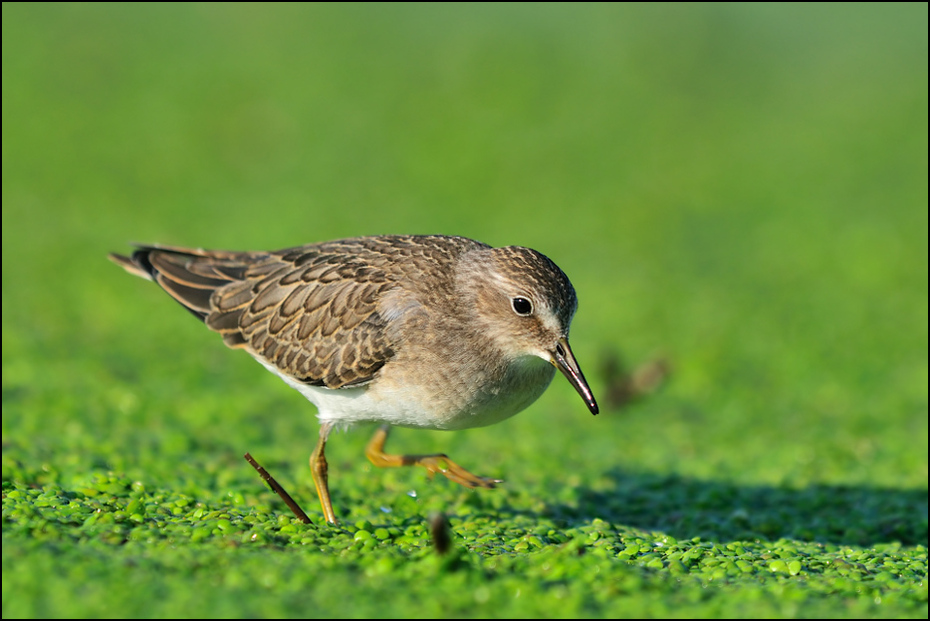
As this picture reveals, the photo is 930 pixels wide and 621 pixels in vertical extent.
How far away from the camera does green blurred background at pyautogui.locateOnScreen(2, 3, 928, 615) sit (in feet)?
29.2

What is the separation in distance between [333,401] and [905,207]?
35.0 feet

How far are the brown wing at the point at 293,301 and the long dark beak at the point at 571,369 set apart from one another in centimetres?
105

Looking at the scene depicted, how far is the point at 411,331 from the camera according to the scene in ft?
20.5

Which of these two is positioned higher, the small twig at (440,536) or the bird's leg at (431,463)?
the bird's leg at (431,463)

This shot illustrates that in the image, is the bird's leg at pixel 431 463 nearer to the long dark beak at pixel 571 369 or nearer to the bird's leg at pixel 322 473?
the bird's leg at pixel 322 473

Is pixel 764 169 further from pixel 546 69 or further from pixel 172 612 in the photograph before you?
pixel 172 612

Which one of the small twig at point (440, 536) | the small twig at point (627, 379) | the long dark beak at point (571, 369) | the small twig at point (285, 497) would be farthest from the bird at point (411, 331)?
the small twig at point (627, 379)

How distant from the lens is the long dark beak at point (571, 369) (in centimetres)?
591

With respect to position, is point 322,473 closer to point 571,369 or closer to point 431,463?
point 431,463

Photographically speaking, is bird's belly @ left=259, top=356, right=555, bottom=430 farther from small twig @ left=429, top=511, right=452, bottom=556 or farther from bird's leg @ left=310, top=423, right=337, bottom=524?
small twig @ left=429, top=511, right=452, bottom=556

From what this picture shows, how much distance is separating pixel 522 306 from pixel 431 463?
1592mm

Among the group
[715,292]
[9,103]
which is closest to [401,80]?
[9,103]

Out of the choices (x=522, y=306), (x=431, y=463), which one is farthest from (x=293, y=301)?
(x=522, y=306)

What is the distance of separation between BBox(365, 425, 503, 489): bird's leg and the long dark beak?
102cm
